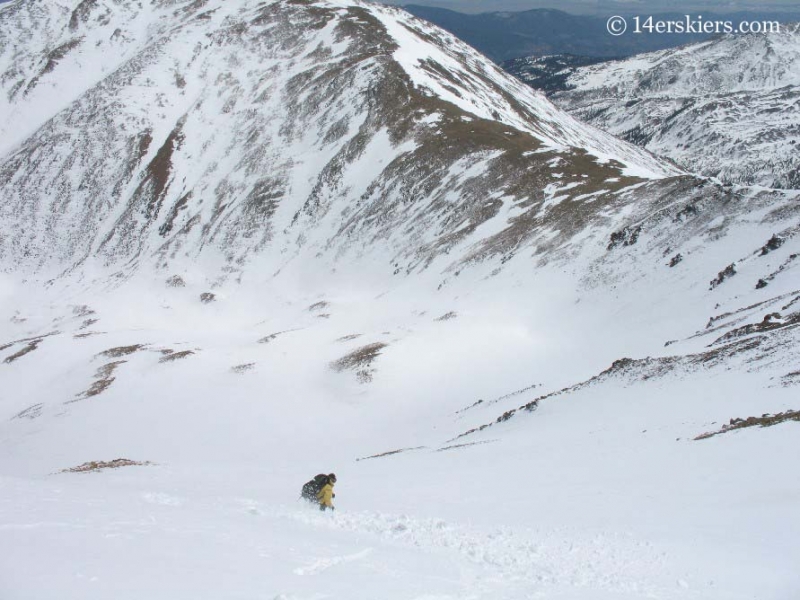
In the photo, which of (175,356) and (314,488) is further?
(175,356)

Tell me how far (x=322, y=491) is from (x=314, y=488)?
34.0 inches

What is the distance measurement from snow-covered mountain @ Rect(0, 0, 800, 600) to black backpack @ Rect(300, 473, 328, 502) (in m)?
0.77

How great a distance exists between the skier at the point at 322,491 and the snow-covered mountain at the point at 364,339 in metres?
0.71

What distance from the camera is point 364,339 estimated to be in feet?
171

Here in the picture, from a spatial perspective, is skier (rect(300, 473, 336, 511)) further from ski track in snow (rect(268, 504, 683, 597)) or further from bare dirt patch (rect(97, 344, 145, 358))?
bare dirt patch (rect(97, 344, 145, 358))

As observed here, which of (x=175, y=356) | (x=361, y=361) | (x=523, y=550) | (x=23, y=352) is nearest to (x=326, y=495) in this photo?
(x=523, y=550)

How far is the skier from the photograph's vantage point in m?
15.9

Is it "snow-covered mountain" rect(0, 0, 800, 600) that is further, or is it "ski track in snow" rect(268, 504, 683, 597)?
"snow-covered mountain" rect(0, 0, 800, 600)

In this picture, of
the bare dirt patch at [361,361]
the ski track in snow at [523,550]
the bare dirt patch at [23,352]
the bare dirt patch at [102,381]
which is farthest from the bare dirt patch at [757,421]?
the bare dirt patch at [23,352]

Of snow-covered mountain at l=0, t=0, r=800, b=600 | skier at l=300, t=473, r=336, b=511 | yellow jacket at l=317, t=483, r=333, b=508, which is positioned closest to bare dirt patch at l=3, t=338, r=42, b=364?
snow-covered mountain at l=0, t=0, r=800, b=600

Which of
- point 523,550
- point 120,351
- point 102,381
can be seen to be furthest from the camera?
point 120,351

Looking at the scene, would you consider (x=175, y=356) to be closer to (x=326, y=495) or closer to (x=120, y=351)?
(x=120, y=351)

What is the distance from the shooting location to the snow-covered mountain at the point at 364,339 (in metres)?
11.2

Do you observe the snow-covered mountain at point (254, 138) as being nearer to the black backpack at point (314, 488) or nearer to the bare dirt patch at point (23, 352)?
the bare dirt patch at point (23, 352)
